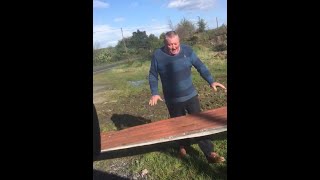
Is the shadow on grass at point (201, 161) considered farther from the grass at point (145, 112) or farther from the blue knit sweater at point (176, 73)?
the blue knit sweater at point (176, 73)

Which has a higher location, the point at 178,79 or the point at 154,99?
the point at 178,79

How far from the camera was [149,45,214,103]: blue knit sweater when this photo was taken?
2.38 metres

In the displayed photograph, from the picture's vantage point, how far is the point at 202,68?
239 centimetres

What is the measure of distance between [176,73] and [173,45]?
7.4 inches

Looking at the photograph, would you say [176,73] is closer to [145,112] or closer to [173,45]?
[173,45]

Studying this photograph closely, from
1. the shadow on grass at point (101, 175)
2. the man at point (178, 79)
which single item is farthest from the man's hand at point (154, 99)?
the shadow on grass at point (101, 175)

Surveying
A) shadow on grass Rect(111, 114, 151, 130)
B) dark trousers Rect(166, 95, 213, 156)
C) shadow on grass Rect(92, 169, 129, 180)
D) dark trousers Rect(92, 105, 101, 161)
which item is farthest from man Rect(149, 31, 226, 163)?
shadow on grass Rect(92, 169, 129, 180)

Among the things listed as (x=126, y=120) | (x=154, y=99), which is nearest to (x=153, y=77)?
(x=154, y=99)

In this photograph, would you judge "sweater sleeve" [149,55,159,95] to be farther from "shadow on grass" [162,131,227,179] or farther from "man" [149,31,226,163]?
"shadow on grass" [162,131,227,179]

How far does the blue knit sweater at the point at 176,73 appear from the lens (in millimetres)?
2381
